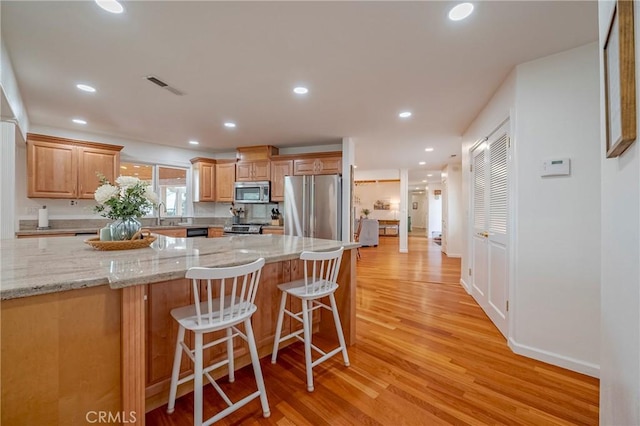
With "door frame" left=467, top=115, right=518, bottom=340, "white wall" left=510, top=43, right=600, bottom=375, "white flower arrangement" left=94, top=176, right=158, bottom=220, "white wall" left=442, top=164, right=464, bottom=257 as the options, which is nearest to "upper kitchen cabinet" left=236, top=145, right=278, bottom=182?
"white flower arrangement" left=94, top=176, right=158, bottom=220

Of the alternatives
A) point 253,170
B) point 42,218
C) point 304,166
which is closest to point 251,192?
point 253,170

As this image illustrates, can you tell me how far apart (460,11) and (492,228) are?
2.15 meters

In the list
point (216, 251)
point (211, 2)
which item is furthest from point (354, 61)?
point (216, 251)

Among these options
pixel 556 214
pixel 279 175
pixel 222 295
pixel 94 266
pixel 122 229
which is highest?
pixel 279 175

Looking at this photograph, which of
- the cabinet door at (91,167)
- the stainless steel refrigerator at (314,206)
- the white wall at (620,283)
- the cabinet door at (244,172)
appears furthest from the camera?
the cabinet door at (244,172)

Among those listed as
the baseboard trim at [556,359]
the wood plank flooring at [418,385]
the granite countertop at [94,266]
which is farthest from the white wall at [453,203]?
the granite countertop at [94,266]

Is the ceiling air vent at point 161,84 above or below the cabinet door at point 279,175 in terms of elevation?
above

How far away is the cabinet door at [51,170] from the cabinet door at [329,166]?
3.85 metres

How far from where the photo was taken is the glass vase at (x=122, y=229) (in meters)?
2.08

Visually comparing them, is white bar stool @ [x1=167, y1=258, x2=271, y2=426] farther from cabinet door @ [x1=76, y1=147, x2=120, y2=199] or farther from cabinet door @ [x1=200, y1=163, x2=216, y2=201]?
cabinet door @ [x1=200, y1=163, x2=216, y2=201]

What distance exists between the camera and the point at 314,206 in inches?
188

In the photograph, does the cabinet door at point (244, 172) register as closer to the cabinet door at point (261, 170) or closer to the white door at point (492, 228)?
the cabinet door at point (261, 170)

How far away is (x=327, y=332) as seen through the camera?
2.51 metres

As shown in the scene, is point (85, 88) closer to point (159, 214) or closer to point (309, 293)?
point (159, 214)
